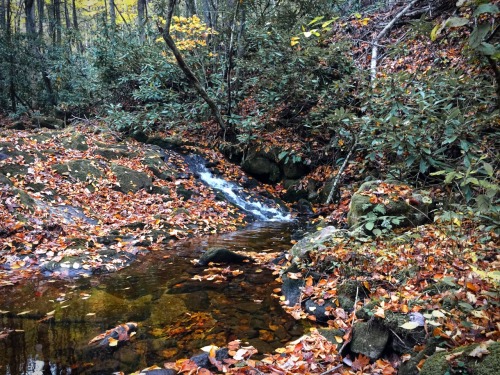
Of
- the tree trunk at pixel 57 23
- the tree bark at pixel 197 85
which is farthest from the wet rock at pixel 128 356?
the tree trunk at pixel 57 23

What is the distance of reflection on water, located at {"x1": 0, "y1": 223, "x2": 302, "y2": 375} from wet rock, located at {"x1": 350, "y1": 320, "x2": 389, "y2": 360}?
30.7 inches

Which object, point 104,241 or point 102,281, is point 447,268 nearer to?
point 102,281

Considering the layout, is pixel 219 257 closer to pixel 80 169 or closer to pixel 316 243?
pixel 316 243

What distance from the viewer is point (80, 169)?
9477mm

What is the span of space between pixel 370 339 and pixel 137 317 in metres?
2.58

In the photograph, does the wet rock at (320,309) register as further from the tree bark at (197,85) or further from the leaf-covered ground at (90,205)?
the tree bark at (197,85)

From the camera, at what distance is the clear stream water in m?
3.34

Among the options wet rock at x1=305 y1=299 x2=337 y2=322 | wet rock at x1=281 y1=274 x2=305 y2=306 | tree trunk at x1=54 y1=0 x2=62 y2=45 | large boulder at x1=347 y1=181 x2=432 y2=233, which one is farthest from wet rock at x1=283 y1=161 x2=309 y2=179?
tree trunk at x1=54 y1=0 x2=62 y2=45

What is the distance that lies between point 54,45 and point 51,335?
61.4 ft

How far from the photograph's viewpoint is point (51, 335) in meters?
3.75

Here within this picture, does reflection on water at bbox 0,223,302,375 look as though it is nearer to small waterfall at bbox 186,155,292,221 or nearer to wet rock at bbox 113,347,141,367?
wet rock at bbox 113,347,141,367

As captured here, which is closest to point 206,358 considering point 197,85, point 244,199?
point 244,199

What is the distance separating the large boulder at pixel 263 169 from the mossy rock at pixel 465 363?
9960 mm

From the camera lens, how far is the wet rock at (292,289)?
452 cm
